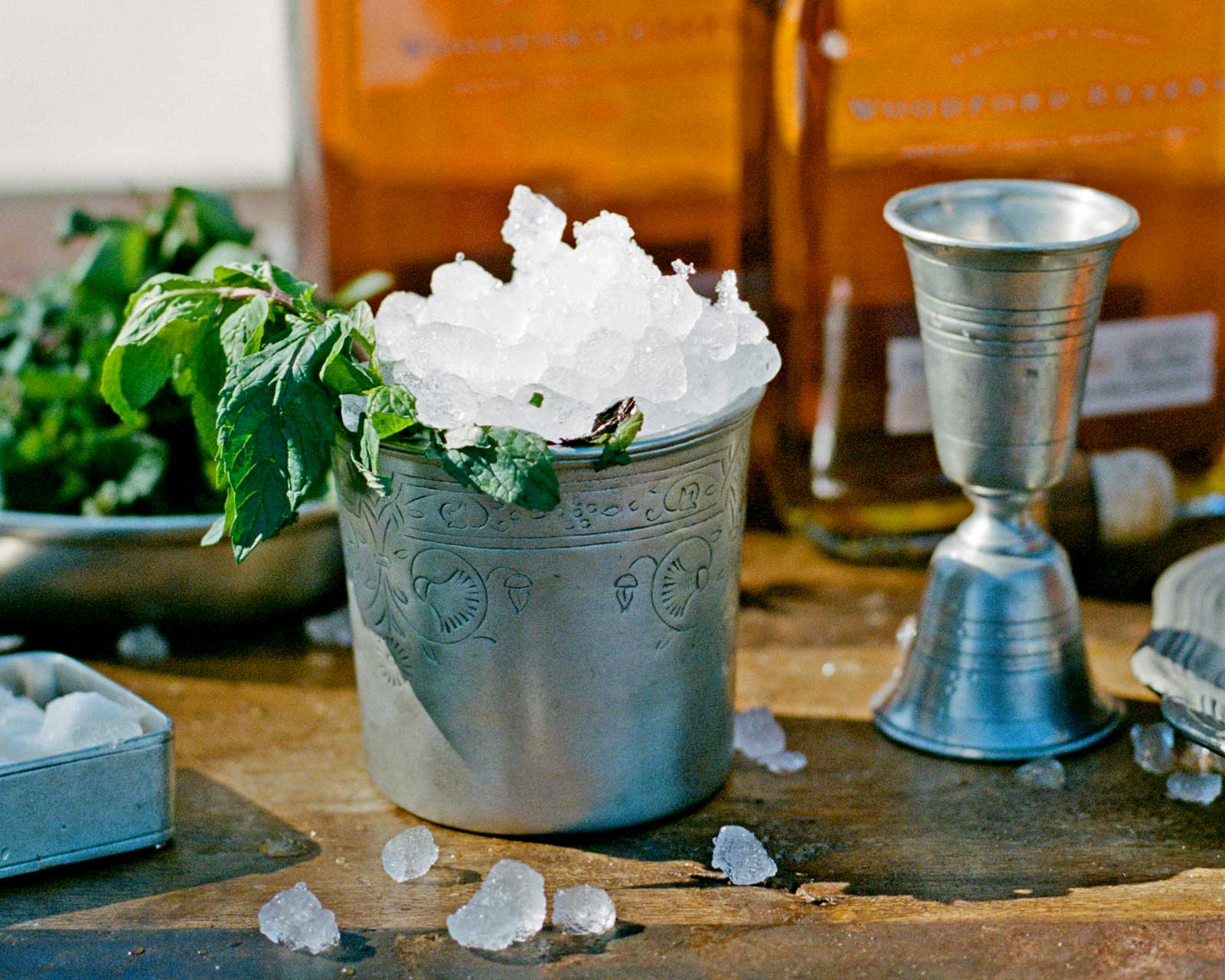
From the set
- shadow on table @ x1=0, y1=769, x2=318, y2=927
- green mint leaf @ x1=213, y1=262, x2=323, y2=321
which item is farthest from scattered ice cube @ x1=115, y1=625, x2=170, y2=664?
green mint leaf @ x1=213, y1=262, x2=323, y2=321

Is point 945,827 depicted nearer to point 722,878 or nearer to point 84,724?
point 722,878

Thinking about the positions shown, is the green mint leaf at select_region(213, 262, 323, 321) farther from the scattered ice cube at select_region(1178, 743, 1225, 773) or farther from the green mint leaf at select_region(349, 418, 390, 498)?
the scattered ice cube at select_region(1178, 743, 1225, 773)

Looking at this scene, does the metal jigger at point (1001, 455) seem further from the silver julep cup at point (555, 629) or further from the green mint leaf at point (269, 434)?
the green mint leaf at point (269, 434)

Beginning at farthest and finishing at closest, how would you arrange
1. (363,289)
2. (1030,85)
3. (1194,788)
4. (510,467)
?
(1030,85), (363,289), (1194,788), (510,467)

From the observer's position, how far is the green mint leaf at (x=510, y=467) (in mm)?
542

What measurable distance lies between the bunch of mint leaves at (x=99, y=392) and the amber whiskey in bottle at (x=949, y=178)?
1.06 ft

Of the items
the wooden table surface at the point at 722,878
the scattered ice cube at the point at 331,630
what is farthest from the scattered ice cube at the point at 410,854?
the scattered ice cube at the point at 331,630

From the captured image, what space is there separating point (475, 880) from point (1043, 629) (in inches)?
10.5

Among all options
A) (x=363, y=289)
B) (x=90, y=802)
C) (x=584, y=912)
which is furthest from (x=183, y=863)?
(x=363, y=289)

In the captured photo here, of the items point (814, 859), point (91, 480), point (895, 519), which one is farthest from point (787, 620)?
point (91, 480)

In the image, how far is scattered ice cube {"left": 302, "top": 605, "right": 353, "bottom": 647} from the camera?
A: 810mm

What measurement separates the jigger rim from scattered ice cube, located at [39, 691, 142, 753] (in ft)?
1.19

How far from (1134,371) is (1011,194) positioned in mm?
273

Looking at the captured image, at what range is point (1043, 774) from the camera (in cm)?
66
